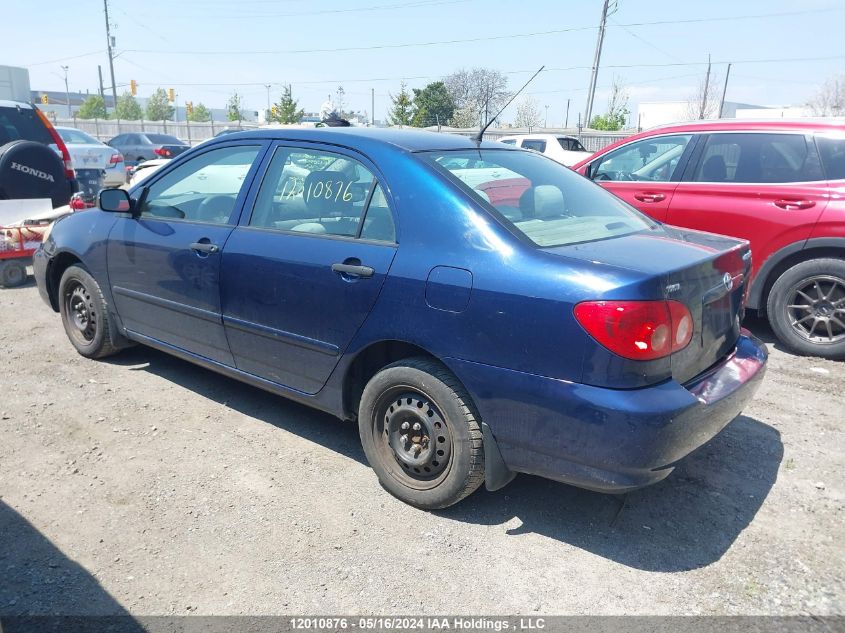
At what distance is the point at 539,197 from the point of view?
3412mm

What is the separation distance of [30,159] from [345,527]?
695cm

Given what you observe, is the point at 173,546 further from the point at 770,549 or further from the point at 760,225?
the point at 760,225

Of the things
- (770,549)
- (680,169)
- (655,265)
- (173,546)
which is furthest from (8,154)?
(770,549)

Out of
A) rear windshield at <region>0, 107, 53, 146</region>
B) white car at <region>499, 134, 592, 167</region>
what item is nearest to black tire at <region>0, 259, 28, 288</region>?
rear windshield at <region>0, 107, 53, 146</region>

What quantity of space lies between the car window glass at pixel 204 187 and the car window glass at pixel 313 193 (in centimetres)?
25

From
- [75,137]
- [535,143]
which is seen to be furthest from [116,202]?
[535,143]

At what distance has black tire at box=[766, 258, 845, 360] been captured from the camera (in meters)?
5.24

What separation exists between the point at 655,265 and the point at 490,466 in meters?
1.07

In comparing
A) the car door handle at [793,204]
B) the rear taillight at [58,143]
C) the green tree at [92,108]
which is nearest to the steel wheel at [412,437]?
the car door handle at [793,204]

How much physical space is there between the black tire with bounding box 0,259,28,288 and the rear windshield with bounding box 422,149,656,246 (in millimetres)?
6126

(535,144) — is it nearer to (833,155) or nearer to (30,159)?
(30,159)

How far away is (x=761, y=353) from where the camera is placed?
3396 millimetres

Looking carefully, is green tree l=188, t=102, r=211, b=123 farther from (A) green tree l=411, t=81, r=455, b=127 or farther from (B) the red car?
(B) the red car

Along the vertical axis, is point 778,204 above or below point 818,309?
above
